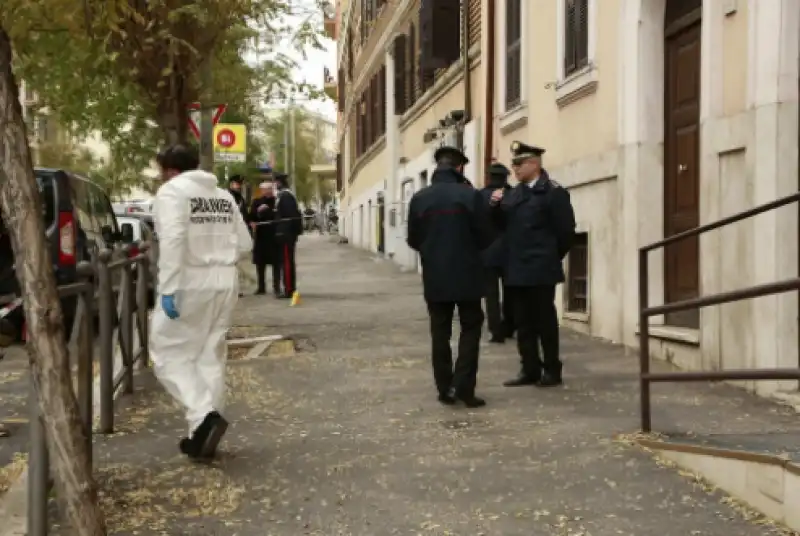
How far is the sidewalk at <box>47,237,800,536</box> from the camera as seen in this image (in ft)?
14.3

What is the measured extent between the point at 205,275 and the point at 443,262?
1829mm

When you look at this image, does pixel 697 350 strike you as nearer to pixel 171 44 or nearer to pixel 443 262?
pixel 443 262

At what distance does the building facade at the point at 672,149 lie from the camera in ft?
21.2

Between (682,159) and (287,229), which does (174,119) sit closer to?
(287,229)

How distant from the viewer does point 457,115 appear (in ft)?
51.9

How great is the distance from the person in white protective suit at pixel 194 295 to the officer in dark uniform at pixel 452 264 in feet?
5.29

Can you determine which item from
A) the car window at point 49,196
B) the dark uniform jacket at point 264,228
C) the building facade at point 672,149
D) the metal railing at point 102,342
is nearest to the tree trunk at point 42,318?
the metal railing at point 102,342

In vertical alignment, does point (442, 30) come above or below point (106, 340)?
above

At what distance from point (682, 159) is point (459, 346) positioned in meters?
2.85

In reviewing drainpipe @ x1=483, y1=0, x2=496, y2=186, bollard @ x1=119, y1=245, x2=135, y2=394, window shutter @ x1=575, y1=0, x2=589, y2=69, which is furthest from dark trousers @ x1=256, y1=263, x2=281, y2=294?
bollard @ x1=119, y1=245, x2=135, y2=394

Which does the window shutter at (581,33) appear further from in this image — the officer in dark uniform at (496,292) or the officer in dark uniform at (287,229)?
the officer in dark uniform at (287,229)

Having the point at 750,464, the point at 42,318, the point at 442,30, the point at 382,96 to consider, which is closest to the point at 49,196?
the point at 42,318

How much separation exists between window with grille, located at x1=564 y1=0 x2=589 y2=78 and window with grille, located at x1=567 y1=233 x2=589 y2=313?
176 centimetres

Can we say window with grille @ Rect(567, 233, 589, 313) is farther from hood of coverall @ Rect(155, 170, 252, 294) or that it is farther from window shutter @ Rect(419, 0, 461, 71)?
window shutter @ Rect(419, 0, 461, 71)
